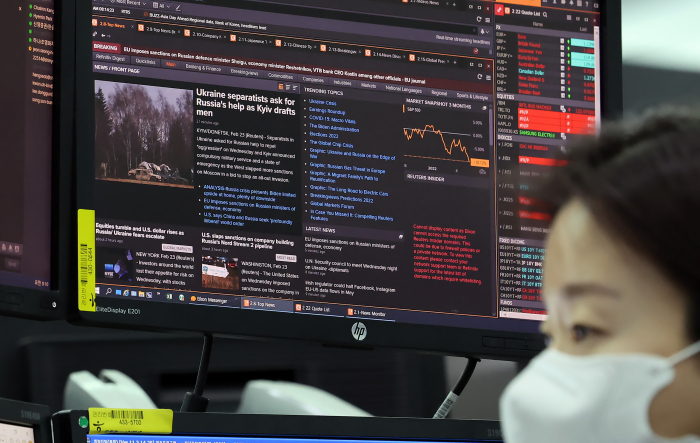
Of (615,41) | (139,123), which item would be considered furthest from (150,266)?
(615,41)

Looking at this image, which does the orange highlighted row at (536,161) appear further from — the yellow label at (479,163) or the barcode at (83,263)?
the barcode at (83,263)

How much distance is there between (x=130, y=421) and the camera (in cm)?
81

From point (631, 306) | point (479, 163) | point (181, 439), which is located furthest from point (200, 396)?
point (631, 306)

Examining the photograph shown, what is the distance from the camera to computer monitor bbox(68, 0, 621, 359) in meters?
0.93

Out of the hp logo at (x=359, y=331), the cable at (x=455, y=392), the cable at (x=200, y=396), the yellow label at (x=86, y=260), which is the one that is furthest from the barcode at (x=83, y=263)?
the cable at (x=455, y=392)

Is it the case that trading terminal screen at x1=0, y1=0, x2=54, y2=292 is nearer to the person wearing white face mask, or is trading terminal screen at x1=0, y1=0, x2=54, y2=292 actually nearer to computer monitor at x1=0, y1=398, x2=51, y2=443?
computer monitor at x1=0, y1=398, x2=51, y2=443

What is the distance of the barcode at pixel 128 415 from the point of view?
0.81m

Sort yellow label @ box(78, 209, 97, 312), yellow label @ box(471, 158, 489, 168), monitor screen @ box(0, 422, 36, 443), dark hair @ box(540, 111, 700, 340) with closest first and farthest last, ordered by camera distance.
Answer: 1. dark hair @ box(540, 111, 700, 340)
2. monitor screen @ box(0, 422, 36, 443)
3. yellow label @ box(78, 209, 97, 312)
4. yellow label @ box(471, 158, 489, 168)

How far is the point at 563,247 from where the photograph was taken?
0.66 metres

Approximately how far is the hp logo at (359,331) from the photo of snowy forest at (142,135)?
0.80 ft

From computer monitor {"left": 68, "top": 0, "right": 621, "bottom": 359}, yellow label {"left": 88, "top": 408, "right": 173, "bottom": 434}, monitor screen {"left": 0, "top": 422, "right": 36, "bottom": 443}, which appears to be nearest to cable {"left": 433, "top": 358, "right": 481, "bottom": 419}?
computer monitor {"left": 68, "top": 0, "right": 621, "bottom": 359}

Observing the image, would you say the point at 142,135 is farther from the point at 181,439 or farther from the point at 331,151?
the point at 181,439

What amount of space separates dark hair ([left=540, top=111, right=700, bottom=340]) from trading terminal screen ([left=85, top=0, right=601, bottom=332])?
1.06 feet

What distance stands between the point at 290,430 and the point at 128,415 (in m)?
0.16
